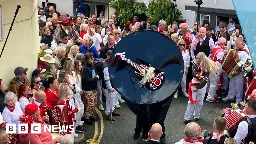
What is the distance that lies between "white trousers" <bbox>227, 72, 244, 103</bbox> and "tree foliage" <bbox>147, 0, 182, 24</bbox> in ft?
19.7

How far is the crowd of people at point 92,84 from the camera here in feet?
28.7

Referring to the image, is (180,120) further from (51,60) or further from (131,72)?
(51,60)

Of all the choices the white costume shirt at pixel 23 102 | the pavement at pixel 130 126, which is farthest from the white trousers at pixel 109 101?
the white costume shirt at pixel 23 102

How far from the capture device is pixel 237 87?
46.0 feet

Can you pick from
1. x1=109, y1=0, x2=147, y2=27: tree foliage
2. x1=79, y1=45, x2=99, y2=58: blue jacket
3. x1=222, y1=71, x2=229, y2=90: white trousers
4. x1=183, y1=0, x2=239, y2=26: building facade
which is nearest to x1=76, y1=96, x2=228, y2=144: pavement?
x1=222, y1=71, x2=229, y2=90: white trousers

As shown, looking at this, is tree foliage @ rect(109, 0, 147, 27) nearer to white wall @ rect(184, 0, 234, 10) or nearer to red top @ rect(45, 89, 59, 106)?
white wall @ rect(184, 0, 234, 10)

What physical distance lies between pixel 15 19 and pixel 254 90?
5.70 m

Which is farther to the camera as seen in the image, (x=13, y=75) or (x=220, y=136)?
(x=13, y=75)

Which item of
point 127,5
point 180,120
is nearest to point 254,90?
point 180,120

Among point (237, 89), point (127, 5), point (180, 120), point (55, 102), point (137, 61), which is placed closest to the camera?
point (55, 102)

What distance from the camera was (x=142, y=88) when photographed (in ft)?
36.4

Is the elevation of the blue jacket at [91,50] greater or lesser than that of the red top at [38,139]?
greater

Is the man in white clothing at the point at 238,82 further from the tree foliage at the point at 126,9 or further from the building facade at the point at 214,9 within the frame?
the tree foliage at the point at 126,9

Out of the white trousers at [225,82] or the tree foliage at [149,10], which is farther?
the tree foliage at [149,10]
